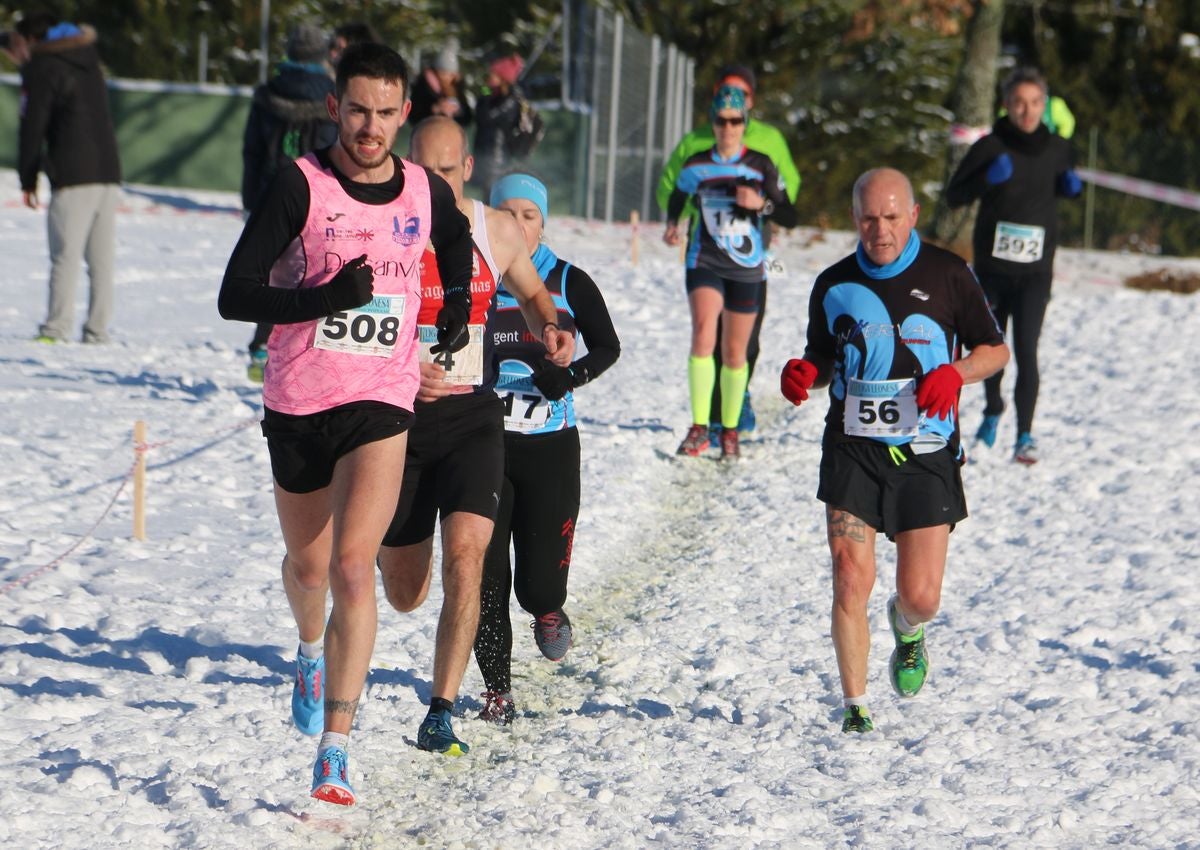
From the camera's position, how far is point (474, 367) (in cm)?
578

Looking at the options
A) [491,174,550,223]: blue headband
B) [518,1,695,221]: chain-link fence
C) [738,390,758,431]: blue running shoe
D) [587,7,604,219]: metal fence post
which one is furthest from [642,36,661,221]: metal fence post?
[491,174,550,223]: blue headband

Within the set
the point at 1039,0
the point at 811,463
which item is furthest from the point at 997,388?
the point at 1039,0

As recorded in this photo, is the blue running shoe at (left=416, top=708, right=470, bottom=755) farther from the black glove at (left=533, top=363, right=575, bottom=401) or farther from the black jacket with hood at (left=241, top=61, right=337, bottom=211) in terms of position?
the black jacket with hood at (left=241, top=61, right=337, bottom=211)

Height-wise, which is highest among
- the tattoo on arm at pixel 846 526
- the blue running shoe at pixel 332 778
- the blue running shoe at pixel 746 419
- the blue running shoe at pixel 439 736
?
the tattoo on arm at pixel 846 526

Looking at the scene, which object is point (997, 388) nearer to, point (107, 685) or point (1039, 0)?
point (107, 685)

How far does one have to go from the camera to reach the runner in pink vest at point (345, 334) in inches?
192

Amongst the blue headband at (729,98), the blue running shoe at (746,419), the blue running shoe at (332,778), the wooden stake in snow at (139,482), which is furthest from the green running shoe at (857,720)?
the blue running shoe at (746,419)

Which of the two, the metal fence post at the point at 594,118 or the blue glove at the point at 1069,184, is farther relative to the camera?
the metal fence post at the point at 594,118

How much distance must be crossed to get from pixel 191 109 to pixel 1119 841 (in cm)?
2187

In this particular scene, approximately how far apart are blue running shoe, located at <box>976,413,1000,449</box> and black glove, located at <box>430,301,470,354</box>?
20.7 feet

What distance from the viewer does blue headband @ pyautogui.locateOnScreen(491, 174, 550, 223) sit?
630 cm

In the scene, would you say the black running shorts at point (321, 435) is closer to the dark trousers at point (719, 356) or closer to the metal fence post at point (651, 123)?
the dark trousers at point (719, 356)

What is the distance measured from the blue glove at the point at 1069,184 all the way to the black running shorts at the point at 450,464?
595 centimetres

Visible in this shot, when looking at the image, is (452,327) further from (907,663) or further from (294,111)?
(294,111)
